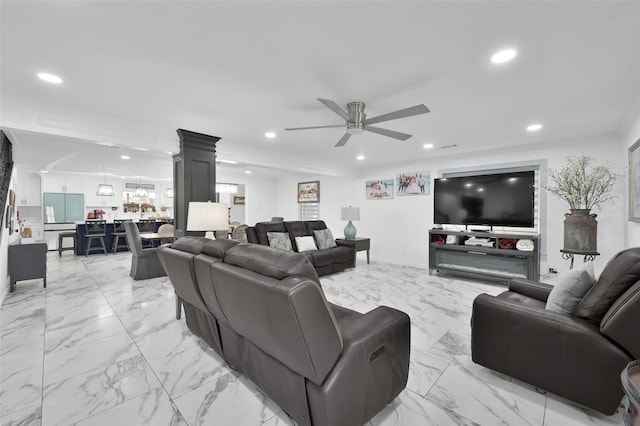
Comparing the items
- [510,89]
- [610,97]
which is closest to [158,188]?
[510,89]

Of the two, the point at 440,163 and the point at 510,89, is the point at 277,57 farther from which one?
the point at 440,163

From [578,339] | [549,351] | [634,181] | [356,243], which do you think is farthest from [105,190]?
[634,181]

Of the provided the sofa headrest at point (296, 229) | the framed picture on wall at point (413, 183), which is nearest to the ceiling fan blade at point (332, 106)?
the sofa headrest at point (296, 229)

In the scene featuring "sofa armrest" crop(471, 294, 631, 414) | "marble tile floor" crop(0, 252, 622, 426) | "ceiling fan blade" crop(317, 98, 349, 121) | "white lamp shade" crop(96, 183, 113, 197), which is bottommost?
"marble tile floor" crop(0, 252, 622, 426)

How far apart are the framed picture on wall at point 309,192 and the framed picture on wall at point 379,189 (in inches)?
70.4

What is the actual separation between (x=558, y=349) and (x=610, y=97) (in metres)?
2.60

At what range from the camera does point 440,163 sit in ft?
18.3

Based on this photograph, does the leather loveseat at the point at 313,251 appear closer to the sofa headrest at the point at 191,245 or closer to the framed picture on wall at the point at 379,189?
the framed picture on wall at the point at 379,189

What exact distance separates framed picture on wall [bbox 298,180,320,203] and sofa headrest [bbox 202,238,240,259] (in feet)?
20.4

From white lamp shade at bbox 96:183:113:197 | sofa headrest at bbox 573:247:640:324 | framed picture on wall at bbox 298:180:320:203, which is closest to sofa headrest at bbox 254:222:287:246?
framed picture on wall at bbox 298:180:320:203

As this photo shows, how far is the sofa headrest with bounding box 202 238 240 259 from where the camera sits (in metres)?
1.82

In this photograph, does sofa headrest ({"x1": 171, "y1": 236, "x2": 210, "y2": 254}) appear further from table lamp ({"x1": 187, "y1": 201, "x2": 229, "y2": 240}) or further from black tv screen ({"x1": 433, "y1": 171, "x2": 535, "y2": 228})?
black tv screen ({"x1": 433, "y1": 171, "x2": 535, "y2": 228})

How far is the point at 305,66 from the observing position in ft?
6.98

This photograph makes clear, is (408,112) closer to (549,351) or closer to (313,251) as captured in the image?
(549,351)
